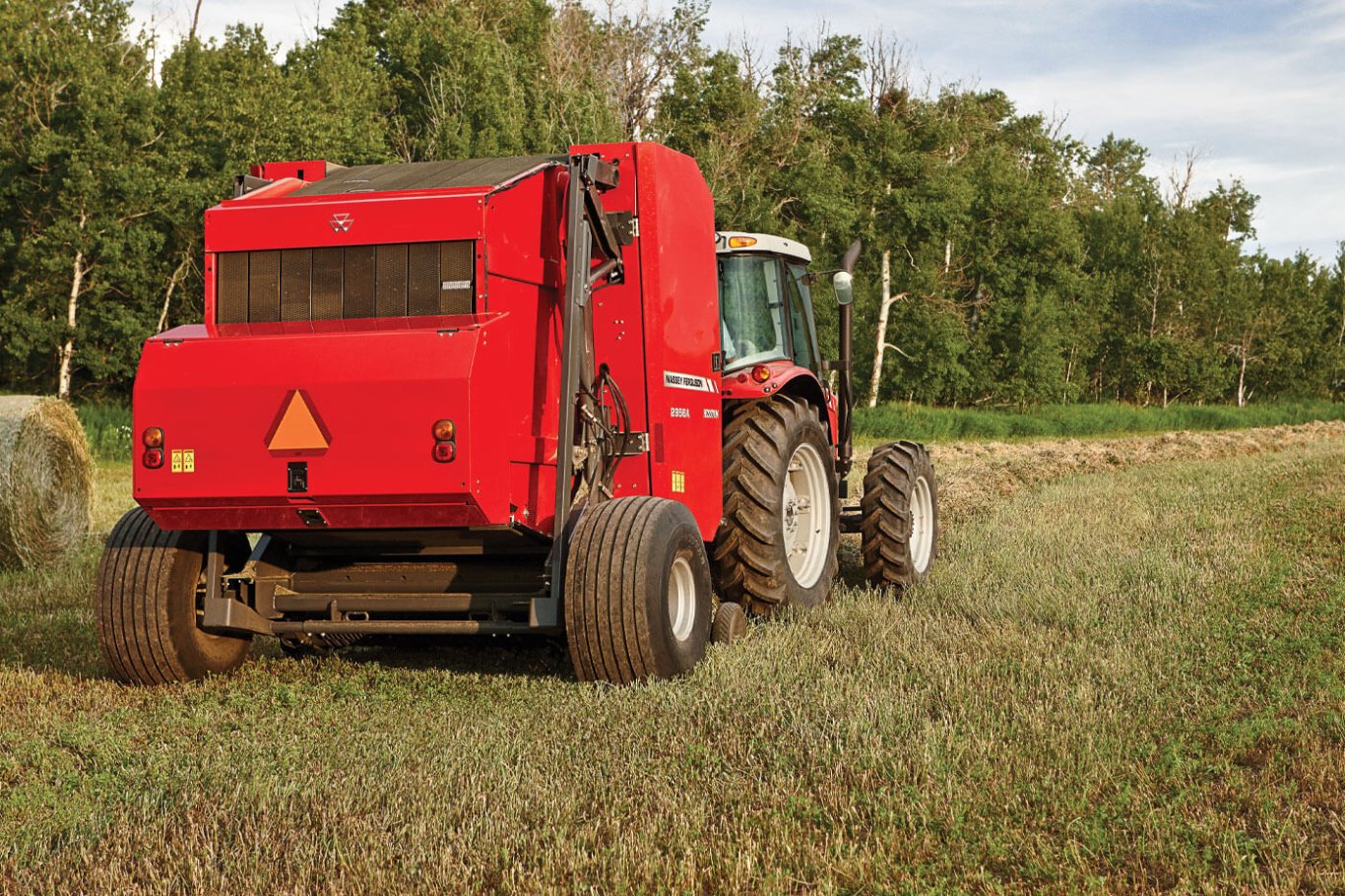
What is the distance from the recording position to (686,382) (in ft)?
24.2

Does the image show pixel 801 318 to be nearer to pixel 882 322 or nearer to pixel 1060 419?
pixel 882 322

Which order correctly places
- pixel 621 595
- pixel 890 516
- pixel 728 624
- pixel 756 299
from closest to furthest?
pixel 621 595
pixel 728 624
pixel 756 299
pixel 890 516

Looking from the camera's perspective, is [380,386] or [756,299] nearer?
[380,386]

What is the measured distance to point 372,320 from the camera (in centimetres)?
625

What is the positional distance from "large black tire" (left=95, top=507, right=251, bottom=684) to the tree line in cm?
2596

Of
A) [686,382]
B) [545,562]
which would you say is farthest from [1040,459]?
[545,562]

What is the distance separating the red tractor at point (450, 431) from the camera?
Result: 235 inches

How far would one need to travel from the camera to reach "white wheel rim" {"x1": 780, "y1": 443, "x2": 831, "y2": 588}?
8680 mm

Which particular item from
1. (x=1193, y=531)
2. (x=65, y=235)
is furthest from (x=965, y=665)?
(x=65, y=235)

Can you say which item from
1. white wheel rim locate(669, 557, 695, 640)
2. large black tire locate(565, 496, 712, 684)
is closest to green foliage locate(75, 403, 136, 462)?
white wheel rim locate(669, 557, 695, 640)

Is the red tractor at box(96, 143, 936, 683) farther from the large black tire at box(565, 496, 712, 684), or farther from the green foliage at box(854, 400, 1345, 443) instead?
the green foliage at box(854, 400, 1345, 443)

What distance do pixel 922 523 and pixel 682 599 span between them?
150 inches

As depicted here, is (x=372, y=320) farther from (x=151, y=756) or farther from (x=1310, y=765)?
(x=1310, y=765)

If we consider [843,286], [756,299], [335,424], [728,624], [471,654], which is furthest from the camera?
[756,299]
